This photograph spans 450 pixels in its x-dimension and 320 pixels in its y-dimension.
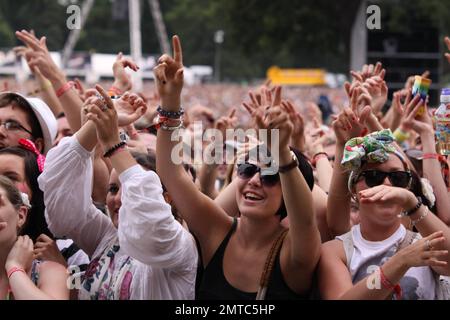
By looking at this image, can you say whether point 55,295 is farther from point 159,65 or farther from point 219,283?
point 159,65

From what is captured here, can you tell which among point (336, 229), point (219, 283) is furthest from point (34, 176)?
point (336, 229)

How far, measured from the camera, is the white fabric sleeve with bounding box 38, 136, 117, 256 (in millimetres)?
3645

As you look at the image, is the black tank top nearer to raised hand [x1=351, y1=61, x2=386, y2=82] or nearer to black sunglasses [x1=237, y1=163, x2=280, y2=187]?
black sunglasses [x1=237, y1=163, x2=280, y2=187]

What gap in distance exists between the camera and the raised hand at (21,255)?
134 inches

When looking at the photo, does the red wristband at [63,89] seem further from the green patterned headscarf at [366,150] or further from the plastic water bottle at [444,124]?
the plastic water bottle at [444,124]

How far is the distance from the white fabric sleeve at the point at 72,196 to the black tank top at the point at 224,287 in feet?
1.78

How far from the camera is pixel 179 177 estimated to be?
3.59 m

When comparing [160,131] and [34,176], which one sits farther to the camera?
[34,176]

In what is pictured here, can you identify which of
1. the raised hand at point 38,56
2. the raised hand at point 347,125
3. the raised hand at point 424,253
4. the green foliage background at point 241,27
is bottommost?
the raised hand at point 424,253

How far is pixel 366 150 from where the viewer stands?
3654 mm

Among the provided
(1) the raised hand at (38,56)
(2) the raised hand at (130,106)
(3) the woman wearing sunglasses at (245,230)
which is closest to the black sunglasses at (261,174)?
(3) the woman wearing sunglasses at (245,230)

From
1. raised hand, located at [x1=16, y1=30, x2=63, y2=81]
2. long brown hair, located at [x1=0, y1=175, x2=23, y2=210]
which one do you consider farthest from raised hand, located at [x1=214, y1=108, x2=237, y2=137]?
long brown hair, located at [x1=0, y1=175, x2=23, y2=210]
